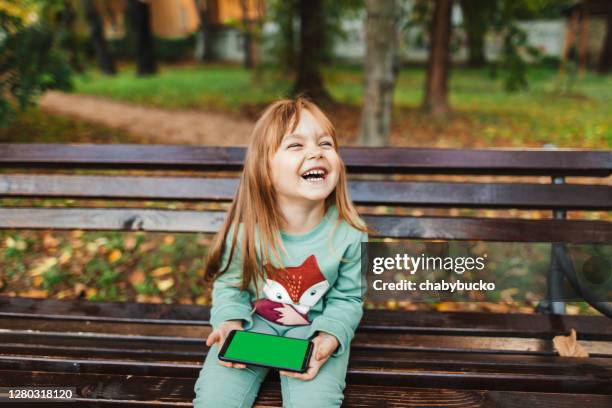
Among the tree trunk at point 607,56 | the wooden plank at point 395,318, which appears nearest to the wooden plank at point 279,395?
the wooden plank at point 395,318

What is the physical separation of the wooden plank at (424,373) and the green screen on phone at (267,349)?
24 cm

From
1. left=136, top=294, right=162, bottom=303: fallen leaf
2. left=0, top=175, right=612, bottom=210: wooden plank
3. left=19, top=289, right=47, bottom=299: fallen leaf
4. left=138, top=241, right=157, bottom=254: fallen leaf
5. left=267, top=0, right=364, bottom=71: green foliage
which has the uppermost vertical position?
left=267, top=0, right=364, bottom=71: green foliage

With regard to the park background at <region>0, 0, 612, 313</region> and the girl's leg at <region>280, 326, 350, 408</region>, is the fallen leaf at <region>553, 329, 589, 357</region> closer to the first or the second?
the park background at <region>0, 0, 612, 313</region>

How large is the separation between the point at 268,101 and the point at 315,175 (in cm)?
998

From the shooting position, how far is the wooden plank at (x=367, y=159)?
2264mm

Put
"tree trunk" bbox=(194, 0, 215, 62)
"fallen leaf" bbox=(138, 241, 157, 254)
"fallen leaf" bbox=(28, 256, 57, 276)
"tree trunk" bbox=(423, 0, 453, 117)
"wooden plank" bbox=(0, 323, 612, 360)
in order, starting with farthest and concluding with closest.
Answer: "tree trunk" bbox=(194, 0, 215, 62) → "tree trunk" bbox=(423, 0, 453, 117) → "fallen leaf" bbox=(138, 241, 157, 254) → "fallen leaf" bbox=(28, 256, 57, 276) → "wooden plank" bbox=(0, 323, 612, 360)

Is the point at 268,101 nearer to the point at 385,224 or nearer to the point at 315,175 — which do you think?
the point at 385,224

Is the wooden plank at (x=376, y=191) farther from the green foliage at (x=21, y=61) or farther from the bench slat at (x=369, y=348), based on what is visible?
the green foliage at (x=21, y=61)

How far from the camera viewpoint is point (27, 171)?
15.9 feet

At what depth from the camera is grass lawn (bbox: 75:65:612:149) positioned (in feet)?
25.5

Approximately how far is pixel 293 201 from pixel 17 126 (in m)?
6.60

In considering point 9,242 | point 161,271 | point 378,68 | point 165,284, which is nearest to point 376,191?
point 165,284

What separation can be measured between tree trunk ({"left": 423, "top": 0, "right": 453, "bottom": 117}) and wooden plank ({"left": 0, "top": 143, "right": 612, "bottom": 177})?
275 inches

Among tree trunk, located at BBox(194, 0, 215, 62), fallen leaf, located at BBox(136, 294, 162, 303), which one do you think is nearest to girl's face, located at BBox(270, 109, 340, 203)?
fallen leaf, located at BBox(136, 294, 162, 303)
